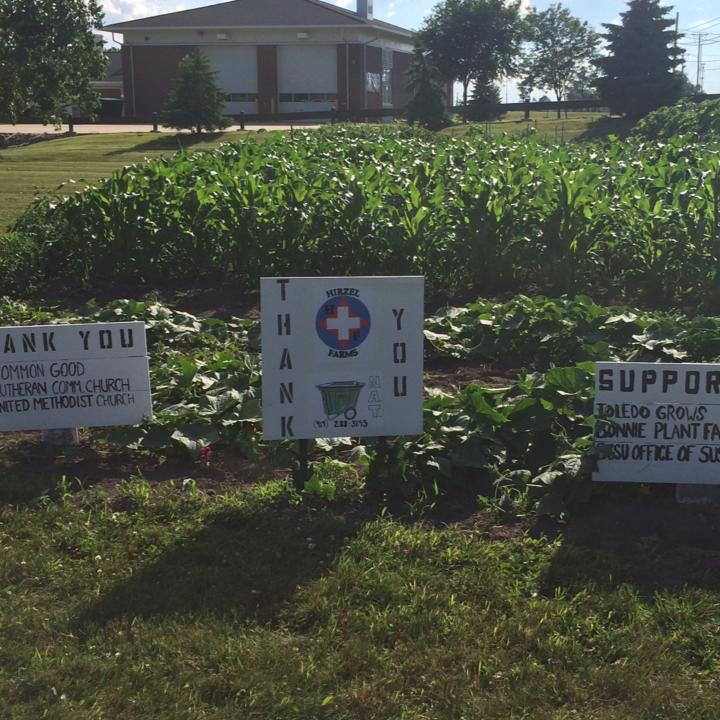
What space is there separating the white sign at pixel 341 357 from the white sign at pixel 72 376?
39.0 inches

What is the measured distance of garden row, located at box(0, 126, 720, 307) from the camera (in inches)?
355

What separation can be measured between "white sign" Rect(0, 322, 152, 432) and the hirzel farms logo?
116cm

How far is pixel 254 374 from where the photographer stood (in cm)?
566

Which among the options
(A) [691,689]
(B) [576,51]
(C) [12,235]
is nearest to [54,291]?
(C) [12,235]

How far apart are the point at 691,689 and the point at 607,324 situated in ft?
12.3

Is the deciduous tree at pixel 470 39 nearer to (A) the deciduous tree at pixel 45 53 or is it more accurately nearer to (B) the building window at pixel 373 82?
(B) the building window at pixel 373 82

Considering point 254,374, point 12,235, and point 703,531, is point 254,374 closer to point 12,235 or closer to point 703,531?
point 703,531

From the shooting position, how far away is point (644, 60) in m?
40.4

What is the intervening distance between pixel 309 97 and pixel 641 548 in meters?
53.2

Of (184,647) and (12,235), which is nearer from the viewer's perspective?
(184,647)

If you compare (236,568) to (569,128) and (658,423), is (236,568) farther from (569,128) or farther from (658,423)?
(569,128)

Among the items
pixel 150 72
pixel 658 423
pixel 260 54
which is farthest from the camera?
pixel 150 72

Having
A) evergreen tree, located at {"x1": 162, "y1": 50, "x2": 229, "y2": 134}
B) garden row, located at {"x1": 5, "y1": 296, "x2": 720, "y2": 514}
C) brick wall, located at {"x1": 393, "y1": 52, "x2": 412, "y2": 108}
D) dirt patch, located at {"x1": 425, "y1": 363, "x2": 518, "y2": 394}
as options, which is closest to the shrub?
evergreen tree, located at {"x1": 162, "y1": 50, "x2": 229, "y2": 134}

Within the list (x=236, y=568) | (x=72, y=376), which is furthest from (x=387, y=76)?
→ (x=236, y=568)
